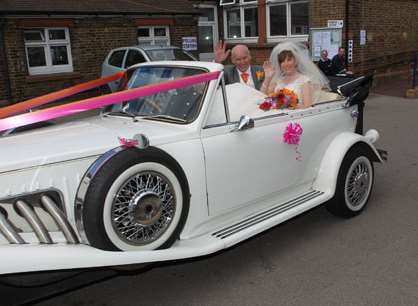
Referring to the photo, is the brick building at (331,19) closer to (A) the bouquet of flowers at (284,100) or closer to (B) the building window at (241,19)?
(B) the building window at (241,19)

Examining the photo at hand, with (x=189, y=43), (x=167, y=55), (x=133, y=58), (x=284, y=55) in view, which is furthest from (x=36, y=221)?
(x=189, y=43)

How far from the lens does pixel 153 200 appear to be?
3.00 metres

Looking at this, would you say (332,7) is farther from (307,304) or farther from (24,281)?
(24,281)

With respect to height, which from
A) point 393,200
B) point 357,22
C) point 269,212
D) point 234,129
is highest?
point 357,22

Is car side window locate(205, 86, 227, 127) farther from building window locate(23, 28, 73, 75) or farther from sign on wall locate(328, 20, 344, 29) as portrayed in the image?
building window locate(23, 28, 73, 75)

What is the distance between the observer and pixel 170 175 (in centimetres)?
306

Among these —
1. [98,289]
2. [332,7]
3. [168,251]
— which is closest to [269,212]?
[168,251]

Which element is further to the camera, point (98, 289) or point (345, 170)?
point (345, 170)

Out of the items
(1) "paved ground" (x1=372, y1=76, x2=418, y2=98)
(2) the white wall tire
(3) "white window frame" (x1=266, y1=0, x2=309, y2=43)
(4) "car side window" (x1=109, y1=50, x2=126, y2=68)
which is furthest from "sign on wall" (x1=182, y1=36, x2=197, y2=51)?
(2) the white wall tire

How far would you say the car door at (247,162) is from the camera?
11.3 feet

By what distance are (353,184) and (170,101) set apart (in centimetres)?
203

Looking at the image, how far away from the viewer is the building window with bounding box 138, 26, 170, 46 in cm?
1650

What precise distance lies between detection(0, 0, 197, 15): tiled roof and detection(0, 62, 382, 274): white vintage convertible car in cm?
1081

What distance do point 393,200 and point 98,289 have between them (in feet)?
10.8
